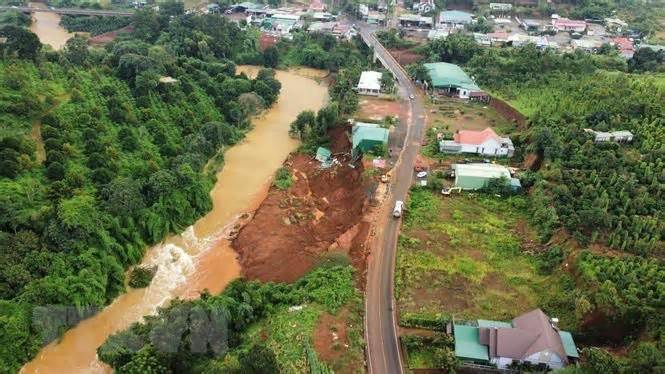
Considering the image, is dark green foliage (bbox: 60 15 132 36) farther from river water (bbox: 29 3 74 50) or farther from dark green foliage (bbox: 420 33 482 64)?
dark green foliage (bbox: 420 33 482 64)

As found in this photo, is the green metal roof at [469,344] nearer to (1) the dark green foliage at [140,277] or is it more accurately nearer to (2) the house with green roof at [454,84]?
(1) the dark green foliage at [140,277]

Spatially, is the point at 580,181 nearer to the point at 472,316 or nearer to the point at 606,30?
the point at 472,316

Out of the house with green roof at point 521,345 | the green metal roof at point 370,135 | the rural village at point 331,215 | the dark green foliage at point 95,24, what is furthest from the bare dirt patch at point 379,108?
the dark green foliage at point 95,24

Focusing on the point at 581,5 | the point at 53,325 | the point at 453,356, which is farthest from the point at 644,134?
the point at 581,5

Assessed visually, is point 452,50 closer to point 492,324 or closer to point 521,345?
point 492,324

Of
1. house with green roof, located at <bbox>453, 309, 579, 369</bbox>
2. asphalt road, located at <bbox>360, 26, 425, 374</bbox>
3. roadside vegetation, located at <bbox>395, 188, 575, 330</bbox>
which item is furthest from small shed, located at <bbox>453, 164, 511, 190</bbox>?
house with green roof, located at <bbox>453, 309, 579, 369</bbox>

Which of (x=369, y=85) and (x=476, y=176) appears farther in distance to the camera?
(x=369, y=85)

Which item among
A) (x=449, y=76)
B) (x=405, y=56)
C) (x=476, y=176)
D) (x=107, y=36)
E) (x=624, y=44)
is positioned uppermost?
(x=624, y=44)

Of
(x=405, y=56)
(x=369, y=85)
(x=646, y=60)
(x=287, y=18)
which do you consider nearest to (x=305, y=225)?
(x=369, y=85)

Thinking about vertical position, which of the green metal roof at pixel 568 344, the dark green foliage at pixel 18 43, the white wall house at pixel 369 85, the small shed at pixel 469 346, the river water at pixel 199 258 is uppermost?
the dark green foliage at pixel 18 43
